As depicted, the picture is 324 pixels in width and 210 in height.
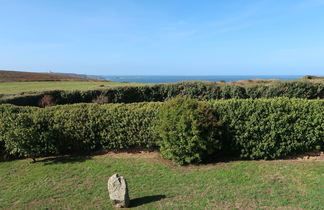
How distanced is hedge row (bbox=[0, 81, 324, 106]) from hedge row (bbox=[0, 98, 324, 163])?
11.0 feet

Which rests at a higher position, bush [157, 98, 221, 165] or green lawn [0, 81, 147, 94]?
green lawn [0, 81, 147, 94]

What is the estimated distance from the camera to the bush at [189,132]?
5.12 metres

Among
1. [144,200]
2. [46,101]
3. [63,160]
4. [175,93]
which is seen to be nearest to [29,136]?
[63,160]

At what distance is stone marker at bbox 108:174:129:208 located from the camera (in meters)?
3.64

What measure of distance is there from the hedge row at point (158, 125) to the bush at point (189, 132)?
3cm

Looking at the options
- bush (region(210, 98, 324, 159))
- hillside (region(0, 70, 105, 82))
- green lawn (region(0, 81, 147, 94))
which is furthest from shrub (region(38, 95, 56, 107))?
hillside (region(0, 70, 105, 82))

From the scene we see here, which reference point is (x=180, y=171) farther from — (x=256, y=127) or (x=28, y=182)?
(x=28, y=182)

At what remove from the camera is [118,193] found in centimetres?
366

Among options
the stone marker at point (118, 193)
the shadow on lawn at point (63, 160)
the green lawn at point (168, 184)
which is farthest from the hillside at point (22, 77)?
the stone marker at point (118, 193)

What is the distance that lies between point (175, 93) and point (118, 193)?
8511mm

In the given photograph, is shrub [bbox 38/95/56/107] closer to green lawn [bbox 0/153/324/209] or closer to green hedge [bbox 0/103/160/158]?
green hedge [bbox 0/103/160/158]

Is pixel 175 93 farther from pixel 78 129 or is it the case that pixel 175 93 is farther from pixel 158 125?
pixel 78 129

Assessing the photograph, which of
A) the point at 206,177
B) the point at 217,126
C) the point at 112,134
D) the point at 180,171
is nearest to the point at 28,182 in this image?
the point at 112,134

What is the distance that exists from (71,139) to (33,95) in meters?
5.08
